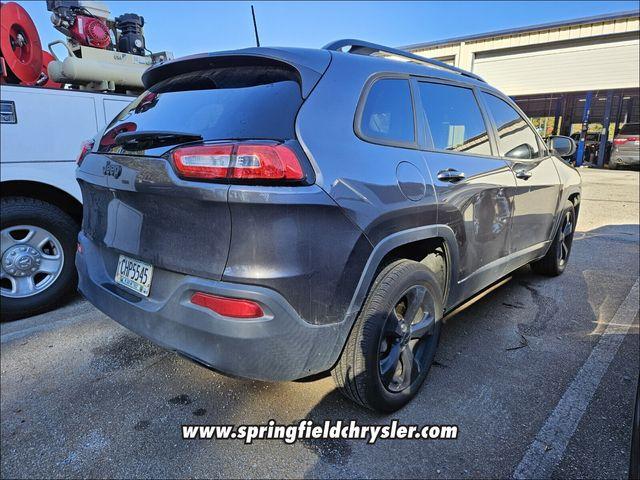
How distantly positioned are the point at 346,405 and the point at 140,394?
46.0 inches

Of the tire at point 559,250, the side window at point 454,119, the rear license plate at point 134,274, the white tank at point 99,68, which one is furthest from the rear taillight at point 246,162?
the tire at point 559,250

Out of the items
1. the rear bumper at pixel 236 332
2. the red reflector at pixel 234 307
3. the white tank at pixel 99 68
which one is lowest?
the rear bumper at pixel 236 332

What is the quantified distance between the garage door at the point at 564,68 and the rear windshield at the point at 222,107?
70.3ft

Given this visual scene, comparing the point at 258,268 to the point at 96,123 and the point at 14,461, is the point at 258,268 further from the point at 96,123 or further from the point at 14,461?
the point at 96,123

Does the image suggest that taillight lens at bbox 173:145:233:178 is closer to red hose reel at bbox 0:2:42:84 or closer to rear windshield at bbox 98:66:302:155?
rear windshield at bbox 98:66:302:155

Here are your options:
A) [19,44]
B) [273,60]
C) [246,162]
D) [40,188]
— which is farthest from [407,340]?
[19,44]

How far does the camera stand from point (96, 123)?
142 inches

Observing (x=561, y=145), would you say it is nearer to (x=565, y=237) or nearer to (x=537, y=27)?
(x=565, y=237)

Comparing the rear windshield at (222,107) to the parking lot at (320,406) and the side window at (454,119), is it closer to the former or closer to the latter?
the side window at (454,119)

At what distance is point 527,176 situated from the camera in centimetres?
343

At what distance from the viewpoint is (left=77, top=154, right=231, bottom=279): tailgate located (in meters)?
1.74

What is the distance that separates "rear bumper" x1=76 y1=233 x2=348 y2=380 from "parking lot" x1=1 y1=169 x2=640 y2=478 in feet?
1.73

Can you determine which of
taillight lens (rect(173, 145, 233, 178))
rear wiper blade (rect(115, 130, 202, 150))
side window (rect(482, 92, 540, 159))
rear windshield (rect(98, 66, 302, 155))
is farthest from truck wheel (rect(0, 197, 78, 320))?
side window (rect(482, 92, 540, 159))

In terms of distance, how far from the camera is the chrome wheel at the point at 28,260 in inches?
133
